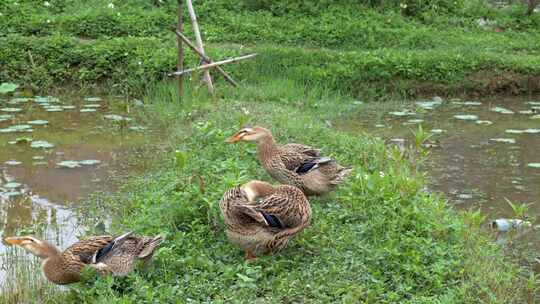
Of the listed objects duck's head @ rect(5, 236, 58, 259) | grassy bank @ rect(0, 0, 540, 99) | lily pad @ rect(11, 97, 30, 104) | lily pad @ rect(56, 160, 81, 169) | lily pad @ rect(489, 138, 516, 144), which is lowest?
lily pad @ rect(11, 97, 30, 104)

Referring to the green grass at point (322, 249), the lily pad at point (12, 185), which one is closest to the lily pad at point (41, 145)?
the lily pad at point (12, 185)

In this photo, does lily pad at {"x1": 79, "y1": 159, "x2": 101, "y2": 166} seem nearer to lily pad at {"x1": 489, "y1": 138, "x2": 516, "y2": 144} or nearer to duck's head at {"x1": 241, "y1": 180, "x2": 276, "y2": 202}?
duck's head at {"x1": 241, "y1": 180, "x2": 276, "y2": 202}

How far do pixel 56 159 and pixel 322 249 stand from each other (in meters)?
4.35

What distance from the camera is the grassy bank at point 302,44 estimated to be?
12.3 m

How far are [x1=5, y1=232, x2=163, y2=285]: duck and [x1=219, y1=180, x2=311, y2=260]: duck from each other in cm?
52

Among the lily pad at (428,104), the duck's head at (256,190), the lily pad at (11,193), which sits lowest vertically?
the lily pad at (428,104)

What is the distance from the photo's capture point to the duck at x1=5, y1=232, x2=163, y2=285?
16.5 ft

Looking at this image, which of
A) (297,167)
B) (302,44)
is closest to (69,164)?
(297,167)

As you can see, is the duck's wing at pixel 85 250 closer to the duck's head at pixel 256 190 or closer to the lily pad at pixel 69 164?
the duck's head at pixel 256 190

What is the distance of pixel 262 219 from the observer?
516 cm

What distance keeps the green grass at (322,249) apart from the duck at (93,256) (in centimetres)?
9

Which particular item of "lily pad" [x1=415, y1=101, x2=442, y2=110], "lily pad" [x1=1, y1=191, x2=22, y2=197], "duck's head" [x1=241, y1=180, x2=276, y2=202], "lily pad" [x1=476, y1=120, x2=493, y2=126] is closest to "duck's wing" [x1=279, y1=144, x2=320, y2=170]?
"duck's head" [x1=241, y1=180, x2=276, y2=202]

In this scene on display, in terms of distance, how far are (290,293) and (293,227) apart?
609mm

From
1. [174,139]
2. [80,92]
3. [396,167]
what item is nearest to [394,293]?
[396,167]
